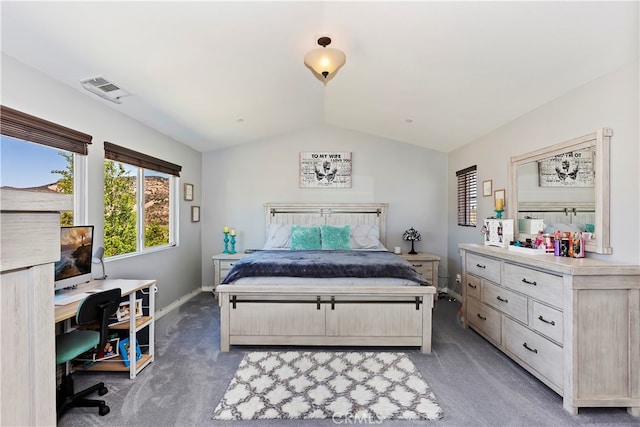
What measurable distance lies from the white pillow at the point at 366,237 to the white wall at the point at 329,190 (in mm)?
543

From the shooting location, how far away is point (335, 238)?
14.3ft

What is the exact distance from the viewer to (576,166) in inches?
98.0

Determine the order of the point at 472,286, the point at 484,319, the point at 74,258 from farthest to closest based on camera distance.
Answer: the point at 472,286 → the point at 484,319 → the point at 74,258

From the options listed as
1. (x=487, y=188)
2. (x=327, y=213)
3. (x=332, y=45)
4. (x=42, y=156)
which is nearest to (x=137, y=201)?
(x=42, y=156)

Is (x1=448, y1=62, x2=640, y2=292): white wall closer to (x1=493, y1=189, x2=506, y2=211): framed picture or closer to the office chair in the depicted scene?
(x1=493, y1=189, x2=506, y2=211): framed picture

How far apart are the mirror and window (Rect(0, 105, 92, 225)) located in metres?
4.23

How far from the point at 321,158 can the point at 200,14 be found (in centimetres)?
321

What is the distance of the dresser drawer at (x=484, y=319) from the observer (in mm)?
2818

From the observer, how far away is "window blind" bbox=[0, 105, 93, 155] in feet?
6.65

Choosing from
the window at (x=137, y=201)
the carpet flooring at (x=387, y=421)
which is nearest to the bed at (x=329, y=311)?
the carpet flooring at (x=387, y=421)

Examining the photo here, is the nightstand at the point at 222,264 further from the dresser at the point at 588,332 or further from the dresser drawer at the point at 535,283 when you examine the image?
the dresser at the point at 588,332

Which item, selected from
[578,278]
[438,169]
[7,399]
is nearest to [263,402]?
[7,399]

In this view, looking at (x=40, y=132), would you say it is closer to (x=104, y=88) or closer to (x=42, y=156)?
(x=42, y=156)

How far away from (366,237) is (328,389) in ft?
8.42
